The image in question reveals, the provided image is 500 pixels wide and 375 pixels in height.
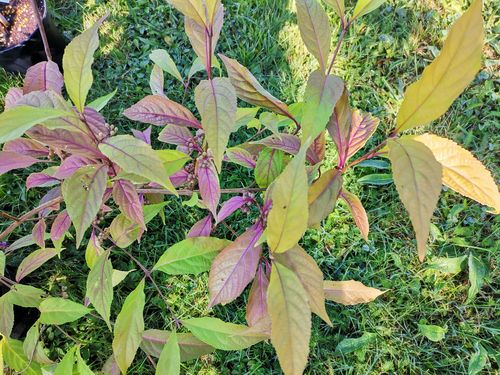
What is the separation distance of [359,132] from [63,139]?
23.2 inches

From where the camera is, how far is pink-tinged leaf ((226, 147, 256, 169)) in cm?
117

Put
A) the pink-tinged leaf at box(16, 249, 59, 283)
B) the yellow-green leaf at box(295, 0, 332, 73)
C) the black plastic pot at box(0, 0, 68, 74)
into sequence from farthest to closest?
the black plastic pot at box(0, 0, 68, 74)
the pink-tinged leaf at box(16, 249, 59, 283)
the yellow-green leaf at box(295, 0, 332, 73)

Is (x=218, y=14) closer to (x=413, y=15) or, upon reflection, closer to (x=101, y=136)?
(x=101, y=136)

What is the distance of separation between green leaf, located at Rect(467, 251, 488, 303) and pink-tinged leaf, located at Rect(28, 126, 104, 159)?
5.72 feet

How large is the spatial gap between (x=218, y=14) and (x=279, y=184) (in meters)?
0.45

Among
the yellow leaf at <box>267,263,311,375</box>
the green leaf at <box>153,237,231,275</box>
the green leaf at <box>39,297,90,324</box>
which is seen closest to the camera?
the yellow leaf at <box>267,263,311,375</box>

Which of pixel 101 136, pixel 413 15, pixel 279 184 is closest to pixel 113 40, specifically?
pixel 413 15

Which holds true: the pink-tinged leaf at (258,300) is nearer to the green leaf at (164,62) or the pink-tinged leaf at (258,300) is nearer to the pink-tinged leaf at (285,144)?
the pink-tinged leaf at (285,144)

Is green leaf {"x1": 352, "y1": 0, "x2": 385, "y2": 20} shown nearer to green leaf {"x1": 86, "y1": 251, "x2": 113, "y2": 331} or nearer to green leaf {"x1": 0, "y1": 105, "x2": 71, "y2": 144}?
green leaf {"x1": 0, "y1": 105, "x2": 71, "y2": 144}

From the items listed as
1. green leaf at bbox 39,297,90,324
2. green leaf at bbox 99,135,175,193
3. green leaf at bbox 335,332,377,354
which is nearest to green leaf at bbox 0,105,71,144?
green leaf at bbox 99,135,175,193

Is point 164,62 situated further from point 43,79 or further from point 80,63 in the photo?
point 80,63

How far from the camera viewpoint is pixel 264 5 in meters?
2.51

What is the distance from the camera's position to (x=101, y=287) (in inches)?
41.8

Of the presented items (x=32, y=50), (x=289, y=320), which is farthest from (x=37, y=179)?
(x=32, y=50)
